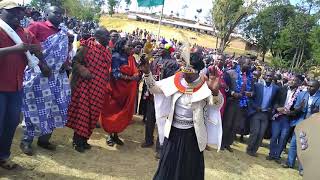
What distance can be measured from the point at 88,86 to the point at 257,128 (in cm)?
393

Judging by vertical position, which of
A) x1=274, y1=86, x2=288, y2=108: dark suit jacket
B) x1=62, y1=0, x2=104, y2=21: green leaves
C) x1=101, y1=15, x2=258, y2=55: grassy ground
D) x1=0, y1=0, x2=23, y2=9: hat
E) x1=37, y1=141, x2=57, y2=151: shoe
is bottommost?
x1=101, y1=15, x2=258, y2=55: grassy ground

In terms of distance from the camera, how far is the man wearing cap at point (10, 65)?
14.5ft

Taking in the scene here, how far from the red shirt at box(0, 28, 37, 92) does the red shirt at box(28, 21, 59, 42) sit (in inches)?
29.2

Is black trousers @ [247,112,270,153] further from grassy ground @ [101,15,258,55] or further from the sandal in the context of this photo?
grassy ground @ [101,15,258,55]

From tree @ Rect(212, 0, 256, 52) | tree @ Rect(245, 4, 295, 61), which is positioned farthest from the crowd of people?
tree @ Rect(245, 4, 295, 61)

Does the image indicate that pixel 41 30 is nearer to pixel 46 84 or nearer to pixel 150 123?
pixel 46 84

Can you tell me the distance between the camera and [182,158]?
15.2ft

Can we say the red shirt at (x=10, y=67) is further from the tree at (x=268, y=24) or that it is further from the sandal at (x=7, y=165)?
A: the tree at (x=268, y=24)

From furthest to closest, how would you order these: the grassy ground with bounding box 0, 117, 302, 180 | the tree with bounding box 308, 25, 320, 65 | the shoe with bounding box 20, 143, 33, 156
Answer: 1. the tree with bounding box 308, 25, 320, 65
2. the shoe with bounding box 20, 143, 33, 156
3. the grassy ground with bounding box 0, 117, 302, 180

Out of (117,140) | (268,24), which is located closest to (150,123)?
(117,140)

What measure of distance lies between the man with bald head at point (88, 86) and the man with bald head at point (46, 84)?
1.27ft

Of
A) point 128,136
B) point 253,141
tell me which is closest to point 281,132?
point 253,141

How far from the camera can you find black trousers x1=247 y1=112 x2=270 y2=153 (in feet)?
28.1

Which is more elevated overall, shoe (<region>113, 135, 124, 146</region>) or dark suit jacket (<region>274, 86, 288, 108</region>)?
dark suit jacket (<region>274, 86, 288, 108</region>)
